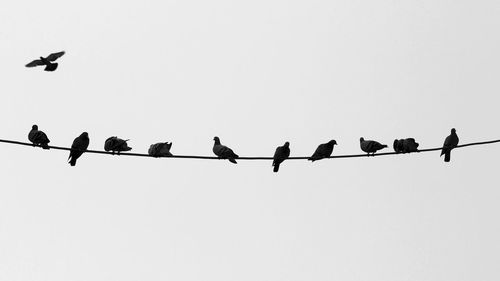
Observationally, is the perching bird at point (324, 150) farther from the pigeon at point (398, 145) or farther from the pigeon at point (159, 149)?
the pigeon at point (159, 149)

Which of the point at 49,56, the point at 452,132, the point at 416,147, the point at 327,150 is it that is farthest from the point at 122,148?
the point at 452,132

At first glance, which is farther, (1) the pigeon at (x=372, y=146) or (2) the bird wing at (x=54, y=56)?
(1) the pigeon at (x=372, y=146)

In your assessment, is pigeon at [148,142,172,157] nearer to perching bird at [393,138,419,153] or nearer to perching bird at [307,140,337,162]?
perching bird at [307,140,337,162]

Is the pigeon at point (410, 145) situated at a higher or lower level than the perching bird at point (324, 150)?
higher

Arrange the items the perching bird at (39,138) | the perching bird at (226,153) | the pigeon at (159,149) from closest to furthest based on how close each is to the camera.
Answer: the perching bird at (39,138) < the perching bird at (226,153) < the pigeon at (159,149)

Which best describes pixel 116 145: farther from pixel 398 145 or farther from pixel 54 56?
pixel 398 145

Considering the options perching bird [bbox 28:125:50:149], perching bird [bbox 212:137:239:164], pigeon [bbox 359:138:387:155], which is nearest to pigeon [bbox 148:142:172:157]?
perching bird [bbox 212:137:239:164]

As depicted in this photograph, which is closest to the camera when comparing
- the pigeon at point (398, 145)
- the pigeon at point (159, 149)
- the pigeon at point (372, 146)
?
the pigeon at point (159, 149)

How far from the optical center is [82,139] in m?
21.2

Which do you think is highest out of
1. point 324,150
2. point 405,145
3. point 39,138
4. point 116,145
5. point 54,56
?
point 54,56

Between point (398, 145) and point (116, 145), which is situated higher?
point (398, 145)

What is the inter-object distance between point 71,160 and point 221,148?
10.7 feet

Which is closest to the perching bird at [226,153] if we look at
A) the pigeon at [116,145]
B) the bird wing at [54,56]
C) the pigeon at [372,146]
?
the pigeon at [116,145]

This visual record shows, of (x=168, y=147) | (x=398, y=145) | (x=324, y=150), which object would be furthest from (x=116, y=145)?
(x=398, y=145)
